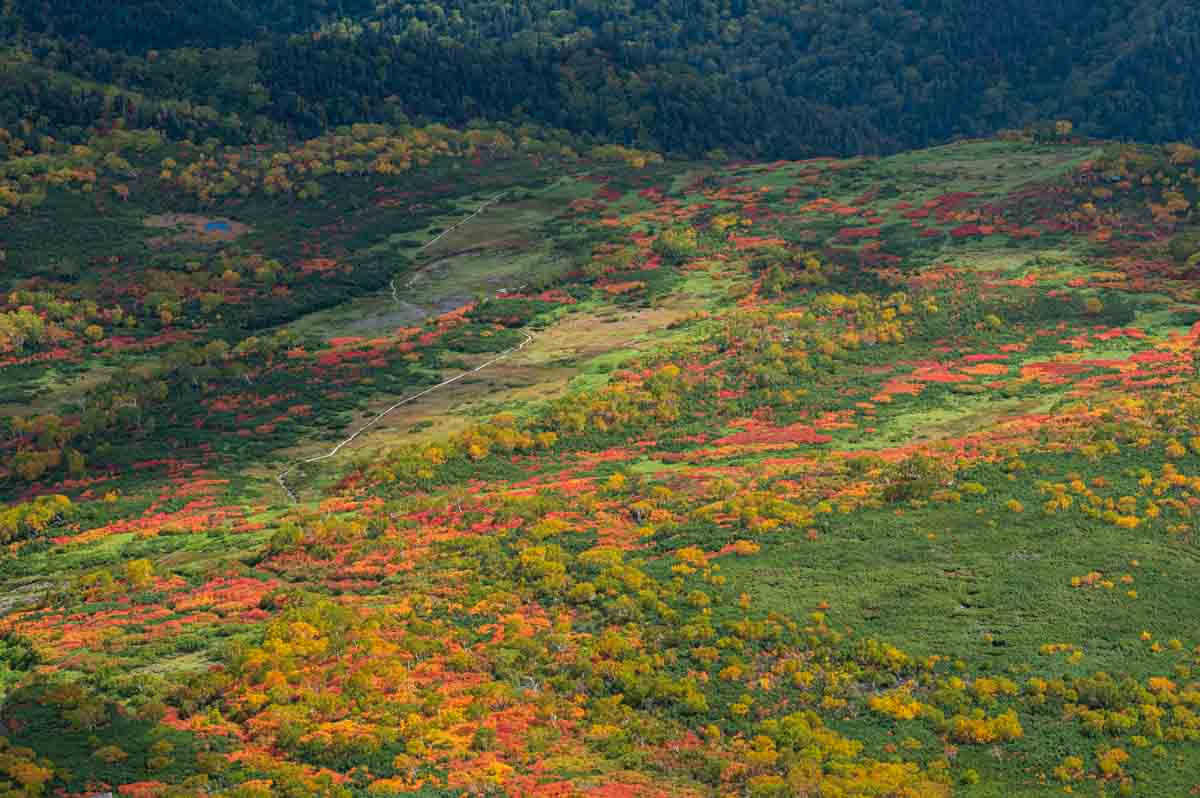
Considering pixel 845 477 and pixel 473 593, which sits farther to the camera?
pixel 845 477

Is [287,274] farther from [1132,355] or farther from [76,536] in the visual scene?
[1132,355]

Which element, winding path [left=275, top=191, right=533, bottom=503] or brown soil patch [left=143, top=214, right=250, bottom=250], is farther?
brown soil patch [left=143, top=214, right=250, bottom=250]

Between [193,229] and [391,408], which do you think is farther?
[193,229]

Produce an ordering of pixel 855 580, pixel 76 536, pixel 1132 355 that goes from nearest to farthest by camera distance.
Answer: pixel 855 580 < pixel 76 536 < pixel 1132 355

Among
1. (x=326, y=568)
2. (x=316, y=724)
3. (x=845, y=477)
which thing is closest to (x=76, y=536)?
(x=326, y=568)

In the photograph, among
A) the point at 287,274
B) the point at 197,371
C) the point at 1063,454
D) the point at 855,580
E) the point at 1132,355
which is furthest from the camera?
the point at 287,274

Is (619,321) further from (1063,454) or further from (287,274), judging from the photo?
(1063,454)

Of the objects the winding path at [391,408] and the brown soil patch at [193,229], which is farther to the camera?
the brown soil patch at [193,229]

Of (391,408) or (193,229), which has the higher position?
(391,408)

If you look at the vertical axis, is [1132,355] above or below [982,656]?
below
